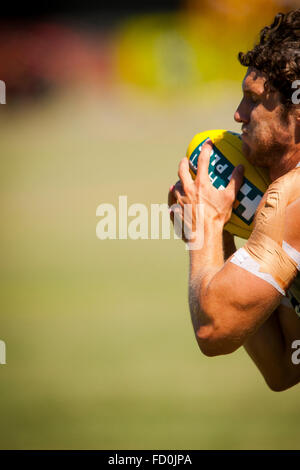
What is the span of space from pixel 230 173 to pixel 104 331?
3702 mm

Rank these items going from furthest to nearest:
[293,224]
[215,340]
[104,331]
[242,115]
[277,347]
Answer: [104,331] < [277,347] < [242,115] < [215,340] < [293,224]

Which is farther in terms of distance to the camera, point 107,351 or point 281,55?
point 107,351

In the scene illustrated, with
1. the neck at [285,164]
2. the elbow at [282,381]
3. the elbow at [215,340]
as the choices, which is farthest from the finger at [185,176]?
the elbow at [282,381]

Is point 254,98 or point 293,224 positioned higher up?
point 254,98

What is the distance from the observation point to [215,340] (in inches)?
84.9

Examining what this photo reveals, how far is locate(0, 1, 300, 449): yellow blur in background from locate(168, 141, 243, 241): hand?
1.73m

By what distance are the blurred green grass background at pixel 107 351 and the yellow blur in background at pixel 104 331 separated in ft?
0.04

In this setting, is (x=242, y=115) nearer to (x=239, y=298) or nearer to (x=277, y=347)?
(x=239, y=298)

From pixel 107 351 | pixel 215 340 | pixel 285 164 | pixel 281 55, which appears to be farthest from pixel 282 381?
pixel 107 351

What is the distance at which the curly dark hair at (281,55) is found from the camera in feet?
6.98

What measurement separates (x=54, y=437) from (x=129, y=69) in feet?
76.3

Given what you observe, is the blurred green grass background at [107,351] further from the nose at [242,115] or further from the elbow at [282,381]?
the nose at [242,115]

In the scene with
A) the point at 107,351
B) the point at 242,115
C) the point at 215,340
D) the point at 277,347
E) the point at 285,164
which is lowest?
the point at 215,340

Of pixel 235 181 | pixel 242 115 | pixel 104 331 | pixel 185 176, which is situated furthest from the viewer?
pixel 104 331
